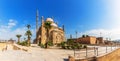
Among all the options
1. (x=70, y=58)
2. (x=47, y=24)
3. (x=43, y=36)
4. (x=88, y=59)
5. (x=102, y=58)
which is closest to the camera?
(x=70, y=58)

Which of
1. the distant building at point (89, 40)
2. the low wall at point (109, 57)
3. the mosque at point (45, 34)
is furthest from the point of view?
the mosque at point (45, 34)

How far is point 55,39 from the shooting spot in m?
50.4

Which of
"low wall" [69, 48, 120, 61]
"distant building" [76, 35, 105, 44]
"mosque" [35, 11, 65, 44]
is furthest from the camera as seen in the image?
"mosque" [35, 11, 65, 44]

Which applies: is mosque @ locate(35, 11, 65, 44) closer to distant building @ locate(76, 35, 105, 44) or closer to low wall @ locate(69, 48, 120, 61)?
distant building @ locate(76, 35, 105, 44)

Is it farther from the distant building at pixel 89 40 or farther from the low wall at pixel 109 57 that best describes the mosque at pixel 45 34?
the low wall at pixel 109 57

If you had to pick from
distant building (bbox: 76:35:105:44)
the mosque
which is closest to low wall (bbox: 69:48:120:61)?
distant building (bbox: 76:35:105:44)

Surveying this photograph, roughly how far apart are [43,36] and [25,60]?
123 feet

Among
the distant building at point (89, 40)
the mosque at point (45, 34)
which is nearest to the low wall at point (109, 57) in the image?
the distant building at point (89, 40)

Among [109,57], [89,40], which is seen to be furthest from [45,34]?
[109,57]

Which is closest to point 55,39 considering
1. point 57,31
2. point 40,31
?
point 57,31

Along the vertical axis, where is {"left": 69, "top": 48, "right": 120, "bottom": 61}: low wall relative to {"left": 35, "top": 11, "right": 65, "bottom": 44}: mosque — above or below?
below

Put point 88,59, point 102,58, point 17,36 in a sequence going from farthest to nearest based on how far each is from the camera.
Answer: point 17,36 < point 102,58 < point 88,59

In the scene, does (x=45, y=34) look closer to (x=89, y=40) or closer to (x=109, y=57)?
(x=89, y=40)

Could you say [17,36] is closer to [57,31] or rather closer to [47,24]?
[57,31]
